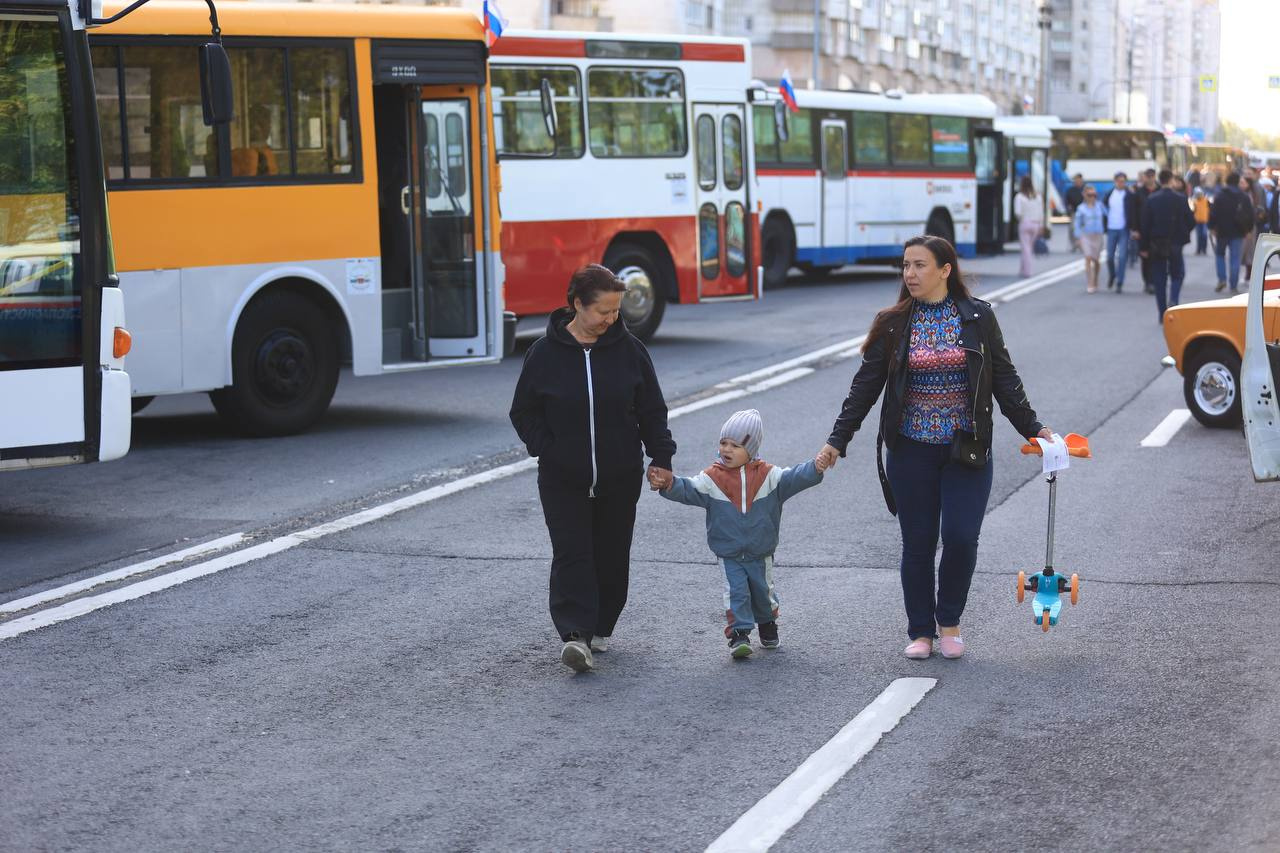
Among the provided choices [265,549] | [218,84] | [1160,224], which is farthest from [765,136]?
[265,549]

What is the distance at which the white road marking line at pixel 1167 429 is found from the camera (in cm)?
1273

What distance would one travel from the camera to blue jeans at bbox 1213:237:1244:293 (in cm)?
2891

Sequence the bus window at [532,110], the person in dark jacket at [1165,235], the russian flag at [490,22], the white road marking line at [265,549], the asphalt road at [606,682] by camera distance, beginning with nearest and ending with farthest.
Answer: the asphalt road at [606,682]
the white road marking line at [265,549]
the russian flag at [490,22]
the bus window at [532,110]
the person in dark jacket at [1165,235]

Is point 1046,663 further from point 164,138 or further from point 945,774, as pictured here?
point 164,138

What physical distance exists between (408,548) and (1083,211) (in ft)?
69.5

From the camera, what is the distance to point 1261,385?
29.5ft

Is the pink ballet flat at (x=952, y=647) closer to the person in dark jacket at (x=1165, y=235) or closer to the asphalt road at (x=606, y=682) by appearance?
the asphalt road at (x=606, y=682)

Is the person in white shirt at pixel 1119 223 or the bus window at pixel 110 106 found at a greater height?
the bus window at pixel 110 106

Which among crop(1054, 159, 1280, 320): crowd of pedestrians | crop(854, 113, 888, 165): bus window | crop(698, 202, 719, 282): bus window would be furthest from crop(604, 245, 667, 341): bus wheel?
crop(854, 113, 888, 165): bus window

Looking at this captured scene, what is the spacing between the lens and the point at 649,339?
20328 millimetres

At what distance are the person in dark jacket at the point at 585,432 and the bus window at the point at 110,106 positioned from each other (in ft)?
21.4

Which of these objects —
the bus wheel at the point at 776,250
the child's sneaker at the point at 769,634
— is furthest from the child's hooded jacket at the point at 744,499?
the bus wheel at the point at 776,250

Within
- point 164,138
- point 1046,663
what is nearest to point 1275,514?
point 1046,663

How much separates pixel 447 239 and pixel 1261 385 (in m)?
7.18
